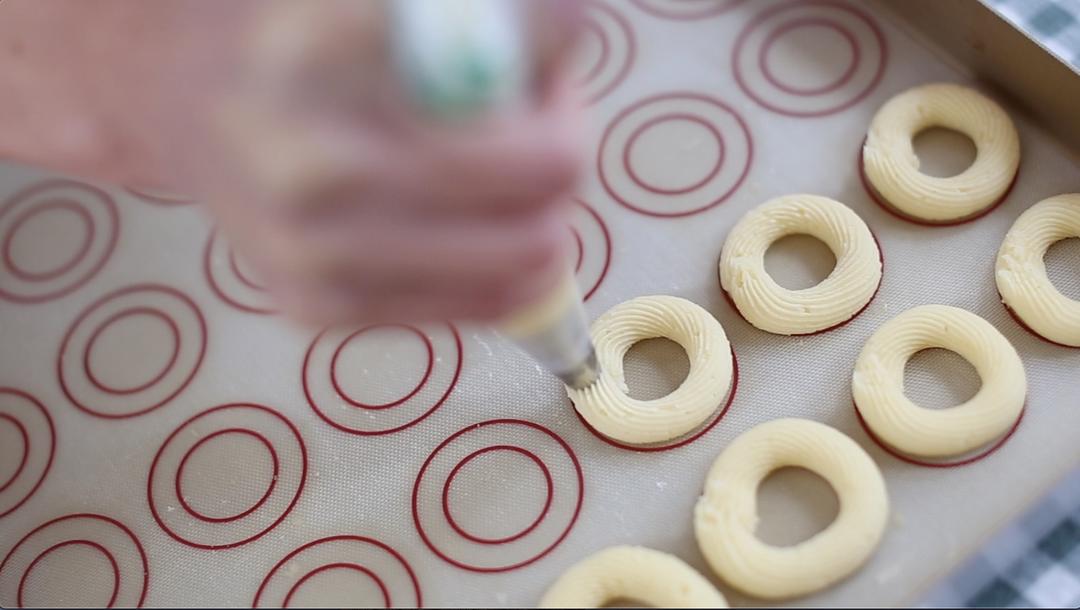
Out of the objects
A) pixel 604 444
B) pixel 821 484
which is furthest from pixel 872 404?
pixel 604 444

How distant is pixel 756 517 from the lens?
0.91 m

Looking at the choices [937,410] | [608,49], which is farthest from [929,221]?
[608,49]

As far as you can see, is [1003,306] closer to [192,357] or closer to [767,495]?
[767,495]

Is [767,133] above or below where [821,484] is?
above

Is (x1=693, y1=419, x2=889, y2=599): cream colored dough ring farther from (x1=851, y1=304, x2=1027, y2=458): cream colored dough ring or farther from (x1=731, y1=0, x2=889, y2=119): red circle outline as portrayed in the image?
(x1=731, y1=0, x2=889, y2=119): red circle outline

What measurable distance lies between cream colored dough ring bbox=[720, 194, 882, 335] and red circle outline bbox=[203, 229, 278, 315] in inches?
18.8

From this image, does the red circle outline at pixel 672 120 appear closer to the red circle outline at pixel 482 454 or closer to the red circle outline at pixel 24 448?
the red circle outline at pixel 482 454

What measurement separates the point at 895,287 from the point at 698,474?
0.27 meters

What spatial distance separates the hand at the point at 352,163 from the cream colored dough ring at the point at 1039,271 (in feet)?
1.81

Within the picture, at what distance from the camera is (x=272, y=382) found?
1.07 meters

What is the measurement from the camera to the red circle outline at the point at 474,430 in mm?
931

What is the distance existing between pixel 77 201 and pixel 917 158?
92 centimetres

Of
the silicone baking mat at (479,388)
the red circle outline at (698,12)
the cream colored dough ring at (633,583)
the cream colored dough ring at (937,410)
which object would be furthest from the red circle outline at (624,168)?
the cream colored dough ring at (633,583)

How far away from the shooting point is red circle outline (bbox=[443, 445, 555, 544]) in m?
0.94
